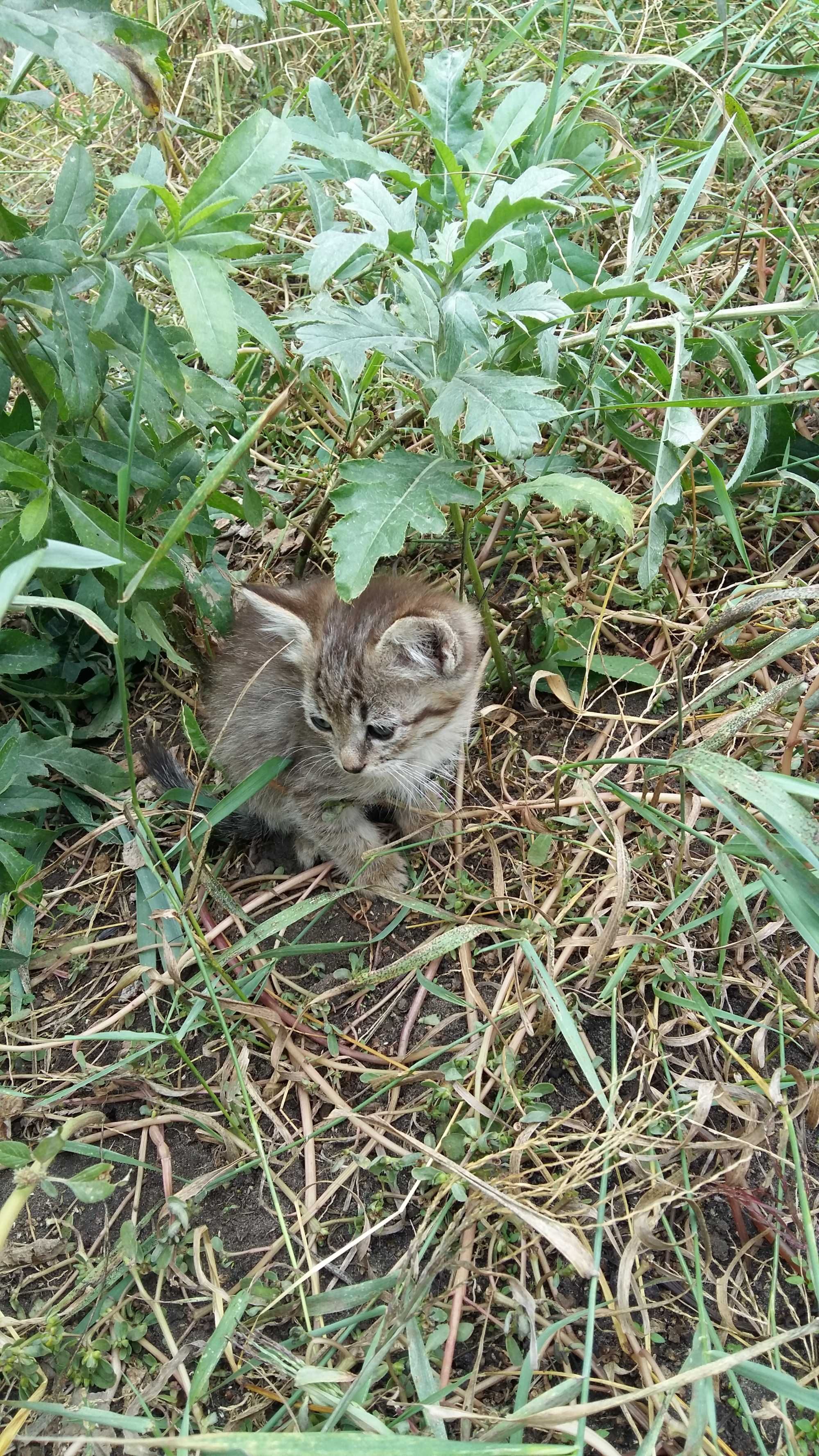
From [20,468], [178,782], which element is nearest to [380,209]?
[20,468]

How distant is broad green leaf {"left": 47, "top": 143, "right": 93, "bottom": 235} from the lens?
7.75 ft

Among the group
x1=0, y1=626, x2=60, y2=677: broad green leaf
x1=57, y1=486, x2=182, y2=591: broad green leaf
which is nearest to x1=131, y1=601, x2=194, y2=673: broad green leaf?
x1=57, y1=486, x2=182, y2=591: broad green leaf

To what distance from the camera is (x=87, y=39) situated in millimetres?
2043

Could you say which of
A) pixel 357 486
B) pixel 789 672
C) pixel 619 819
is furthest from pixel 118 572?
pixel 789 672

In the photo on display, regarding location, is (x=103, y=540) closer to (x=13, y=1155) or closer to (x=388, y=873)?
(x=388, y=873)

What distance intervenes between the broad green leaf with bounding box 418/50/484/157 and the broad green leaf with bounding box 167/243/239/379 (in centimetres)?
93

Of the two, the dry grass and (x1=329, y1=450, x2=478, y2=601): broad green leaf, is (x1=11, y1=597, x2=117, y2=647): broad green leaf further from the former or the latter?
the dry grass

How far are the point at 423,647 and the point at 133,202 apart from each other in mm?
1297

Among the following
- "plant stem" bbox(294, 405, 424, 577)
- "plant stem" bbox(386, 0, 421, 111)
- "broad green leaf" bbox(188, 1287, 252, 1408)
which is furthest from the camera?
"plant stem" bbox(386, 0, 421, 111)

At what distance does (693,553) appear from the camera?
3.13m

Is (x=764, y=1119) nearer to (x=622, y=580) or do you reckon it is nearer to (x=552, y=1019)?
(x=552, y=1019)

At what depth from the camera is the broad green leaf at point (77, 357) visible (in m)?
2.30

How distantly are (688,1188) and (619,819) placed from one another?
0.96 meters

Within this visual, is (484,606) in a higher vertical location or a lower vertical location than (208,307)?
lower
